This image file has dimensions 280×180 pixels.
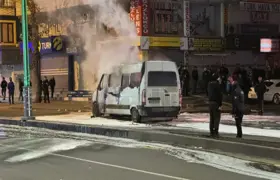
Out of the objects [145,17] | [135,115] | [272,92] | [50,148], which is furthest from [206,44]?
[50,148]

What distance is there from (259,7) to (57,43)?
13.9 m

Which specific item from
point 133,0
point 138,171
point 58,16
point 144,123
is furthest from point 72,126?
point 58,16

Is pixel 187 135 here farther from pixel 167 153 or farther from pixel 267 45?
pixel 267 45

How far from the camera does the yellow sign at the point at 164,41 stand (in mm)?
28000

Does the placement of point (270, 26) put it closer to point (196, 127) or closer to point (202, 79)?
point (202, 79)

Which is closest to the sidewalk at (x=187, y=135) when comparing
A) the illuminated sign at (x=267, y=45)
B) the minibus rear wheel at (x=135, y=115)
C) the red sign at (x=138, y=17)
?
the minibus rear wheel at (x=135, y=115)

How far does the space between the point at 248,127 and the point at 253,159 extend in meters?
5.12

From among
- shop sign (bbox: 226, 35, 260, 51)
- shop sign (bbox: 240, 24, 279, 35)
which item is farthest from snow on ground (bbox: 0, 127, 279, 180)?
shop sign (bbox: 240, 24, 279, 35)

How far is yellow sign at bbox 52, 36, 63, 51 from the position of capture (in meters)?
32.7

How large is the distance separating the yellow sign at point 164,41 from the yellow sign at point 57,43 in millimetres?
7803

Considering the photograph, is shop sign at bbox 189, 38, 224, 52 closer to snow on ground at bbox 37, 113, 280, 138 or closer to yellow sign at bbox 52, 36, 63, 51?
yellow sign at bbox 52, 36, 63, 51

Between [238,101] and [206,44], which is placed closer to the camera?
[238,101]

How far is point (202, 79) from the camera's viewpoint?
29.0 m

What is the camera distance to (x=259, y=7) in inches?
1282
